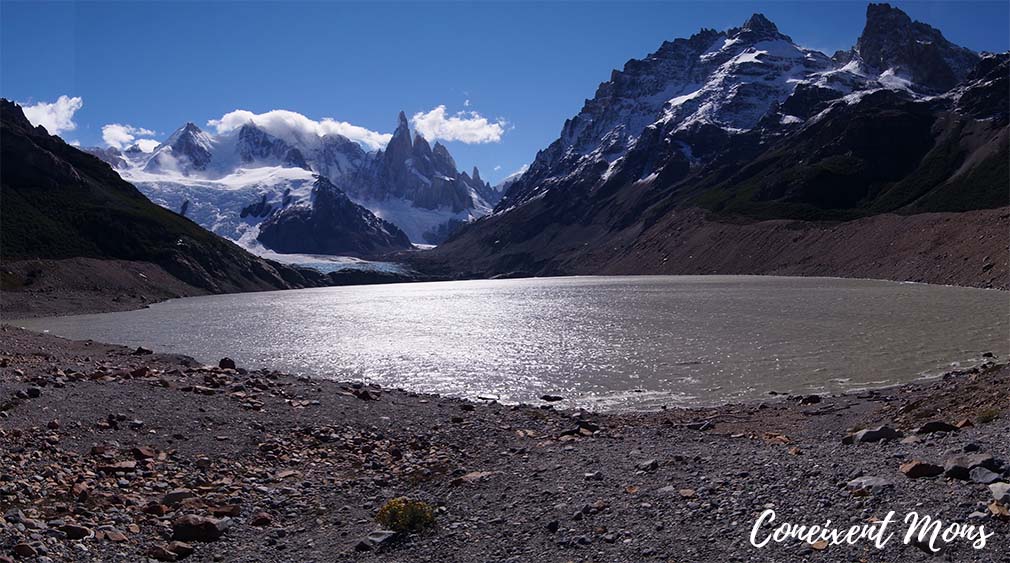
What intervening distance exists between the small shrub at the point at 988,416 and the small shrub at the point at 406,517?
1416 centimetres

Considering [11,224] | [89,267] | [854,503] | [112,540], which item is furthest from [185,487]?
[11,224]

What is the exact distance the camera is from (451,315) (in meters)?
92.2

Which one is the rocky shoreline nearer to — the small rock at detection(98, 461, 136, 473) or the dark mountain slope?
the small rock at detection(98, 461, 136, 473)

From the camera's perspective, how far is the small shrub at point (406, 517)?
47.0 feet

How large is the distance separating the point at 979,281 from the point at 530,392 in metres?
88.6

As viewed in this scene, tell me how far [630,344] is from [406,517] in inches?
1570

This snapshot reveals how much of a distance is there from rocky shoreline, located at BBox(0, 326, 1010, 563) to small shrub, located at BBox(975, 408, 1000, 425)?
7cm

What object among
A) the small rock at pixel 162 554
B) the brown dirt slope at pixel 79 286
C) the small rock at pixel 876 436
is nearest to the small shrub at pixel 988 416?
the small rock at pixel 876 436

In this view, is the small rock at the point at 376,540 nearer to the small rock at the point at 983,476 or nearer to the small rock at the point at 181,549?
the small rock at the point at 181,549

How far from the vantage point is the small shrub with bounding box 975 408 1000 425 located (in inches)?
714

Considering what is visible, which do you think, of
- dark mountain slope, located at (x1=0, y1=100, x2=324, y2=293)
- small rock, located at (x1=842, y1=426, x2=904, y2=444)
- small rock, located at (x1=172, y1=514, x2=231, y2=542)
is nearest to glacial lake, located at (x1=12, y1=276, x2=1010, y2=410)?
small rock, located at (x1=842, y1=426, x2=904, y2=444)

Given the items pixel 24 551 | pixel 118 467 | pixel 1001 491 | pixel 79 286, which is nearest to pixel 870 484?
pixel 1001 491

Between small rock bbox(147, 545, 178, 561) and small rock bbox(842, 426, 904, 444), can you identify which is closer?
small rock bbox(147, 545, 178, 561)

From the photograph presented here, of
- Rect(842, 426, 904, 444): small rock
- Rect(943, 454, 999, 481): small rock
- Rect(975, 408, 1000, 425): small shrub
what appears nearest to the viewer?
Rect(943, 454, 999, 481): small rock
